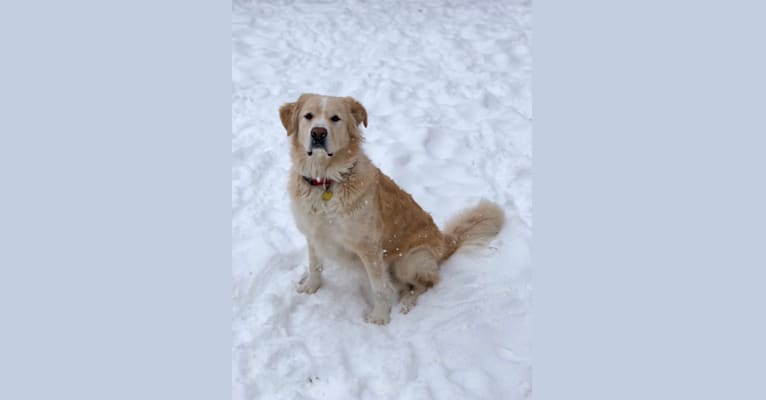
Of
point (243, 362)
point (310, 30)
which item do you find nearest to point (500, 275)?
point (243, 362)

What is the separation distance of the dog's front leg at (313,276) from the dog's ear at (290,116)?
88cm

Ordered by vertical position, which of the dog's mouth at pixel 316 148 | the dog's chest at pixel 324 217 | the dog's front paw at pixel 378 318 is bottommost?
the dog's front paw at pixel 378 318

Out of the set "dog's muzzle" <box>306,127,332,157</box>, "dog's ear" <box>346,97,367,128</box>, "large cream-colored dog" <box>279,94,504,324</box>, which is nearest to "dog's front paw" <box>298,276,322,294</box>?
"large cream-colored dog" <box>279,94,504,324</box>

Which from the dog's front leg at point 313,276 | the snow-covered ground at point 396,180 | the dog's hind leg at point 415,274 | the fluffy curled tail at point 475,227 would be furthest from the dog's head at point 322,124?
the fluffy curled tail at point 475,227

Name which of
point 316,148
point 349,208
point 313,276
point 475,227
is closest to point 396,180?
point 475,227

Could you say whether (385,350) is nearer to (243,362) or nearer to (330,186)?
(243,362)

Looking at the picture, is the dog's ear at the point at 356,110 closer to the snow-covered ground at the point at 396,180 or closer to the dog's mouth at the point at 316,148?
the dog's mouth at the point at 316,148

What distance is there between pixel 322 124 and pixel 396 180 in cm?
183

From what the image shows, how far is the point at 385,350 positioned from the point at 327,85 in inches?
165

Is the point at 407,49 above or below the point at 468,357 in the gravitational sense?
above

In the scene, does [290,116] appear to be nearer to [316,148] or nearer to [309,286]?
[316,148]

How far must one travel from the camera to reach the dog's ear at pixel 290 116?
10.7 feet

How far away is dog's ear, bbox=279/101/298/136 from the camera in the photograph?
326cm

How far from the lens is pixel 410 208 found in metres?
3.71
